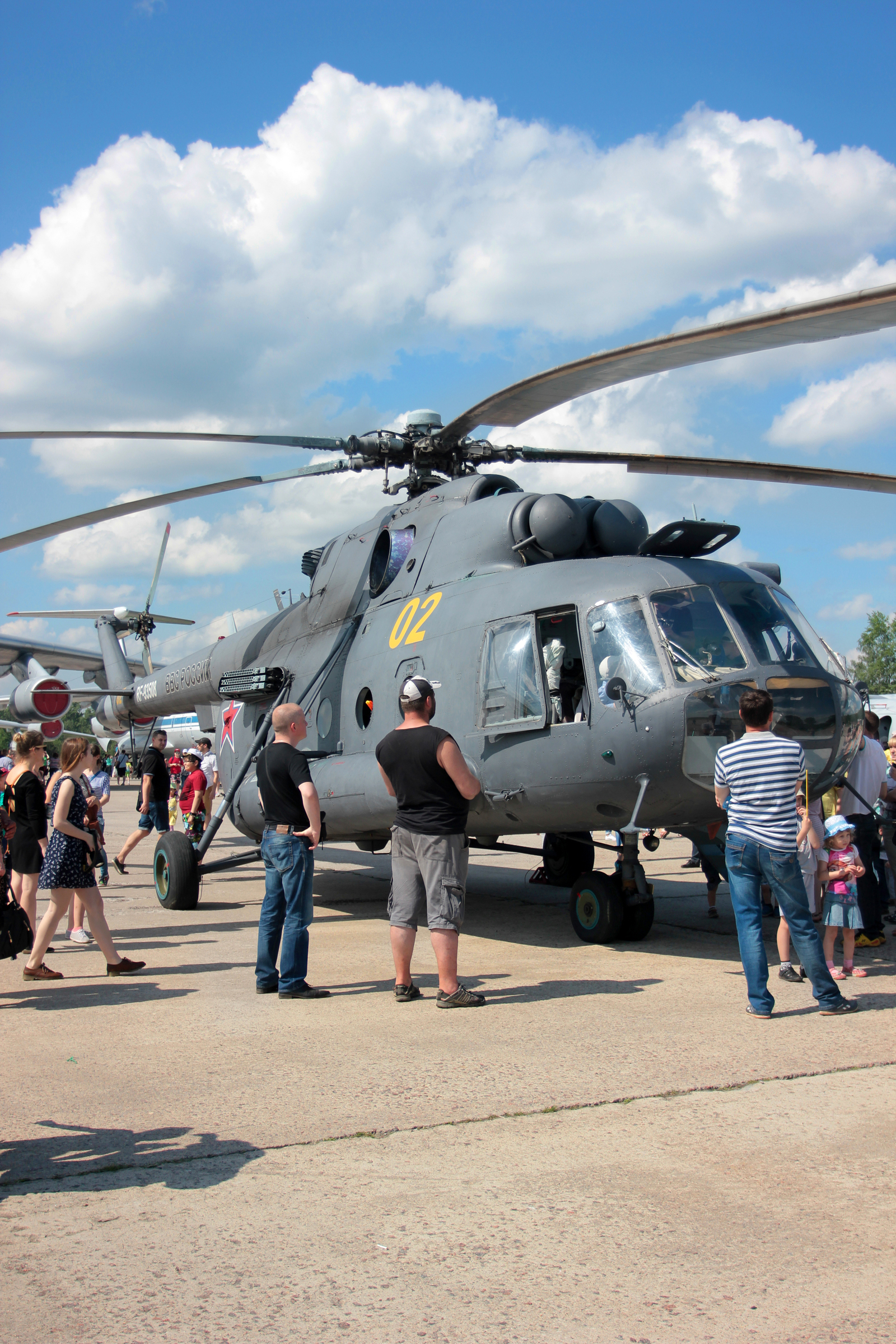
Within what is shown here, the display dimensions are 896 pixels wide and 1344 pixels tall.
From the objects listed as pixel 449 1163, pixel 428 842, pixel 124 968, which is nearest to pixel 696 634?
pixel 428 842

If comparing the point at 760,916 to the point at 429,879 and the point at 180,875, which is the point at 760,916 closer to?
the point at 429,879

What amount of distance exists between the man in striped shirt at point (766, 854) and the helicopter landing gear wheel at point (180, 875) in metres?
5.99

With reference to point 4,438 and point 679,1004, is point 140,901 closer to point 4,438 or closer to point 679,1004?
point 4,438

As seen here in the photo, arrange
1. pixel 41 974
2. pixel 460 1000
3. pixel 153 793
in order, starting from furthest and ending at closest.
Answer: pixel 153 793
pixel 41 974
pixel 460 1000

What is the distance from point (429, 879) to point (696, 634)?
98.2 inches

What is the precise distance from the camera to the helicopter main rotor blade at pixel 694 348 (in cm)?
482

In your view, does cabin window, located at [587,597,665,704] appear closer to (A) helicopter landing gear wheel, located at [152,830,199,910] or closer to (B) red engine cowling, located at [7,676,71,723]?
(A) helicopter landing gear wheel, located at [152,830,199,910]

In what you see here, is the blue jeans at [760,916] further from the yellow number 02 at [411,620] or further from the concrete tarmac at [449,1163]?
the yellow number 02 at [411,620]

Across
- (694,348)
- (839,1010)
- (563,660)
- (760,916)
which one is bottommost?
(839,1010)

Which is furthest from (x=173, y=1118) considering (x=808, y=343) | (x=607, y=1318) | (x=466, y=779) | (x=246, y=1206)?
(x=808, y=343)

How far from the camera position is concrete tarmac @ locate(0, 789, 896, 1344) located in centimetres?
258

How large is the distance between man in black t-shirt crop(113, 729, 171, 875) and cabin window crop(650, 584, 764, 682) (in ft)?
25.0

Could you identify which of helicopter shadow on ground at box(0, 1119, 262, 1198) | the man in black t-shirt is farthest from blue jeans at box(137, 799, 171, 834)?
helicopter shadow on ground at box(0, 1119, 262, 1198)

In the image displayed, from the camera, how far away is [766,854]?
5.42 m
